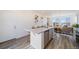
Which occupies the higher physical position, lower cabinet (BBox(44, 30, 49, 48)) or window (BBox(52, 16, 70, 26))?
window (BBox(52, 16, 70, 26))

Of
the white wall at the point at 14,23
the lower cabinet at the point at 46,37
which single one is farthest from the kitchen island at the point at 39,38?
the white wall at the point at 14,23

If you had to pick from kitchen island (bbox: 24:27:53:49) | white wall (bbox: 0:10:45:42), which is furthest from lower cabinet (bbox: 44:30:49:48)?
white wall (bbox: 0:10:45:42)

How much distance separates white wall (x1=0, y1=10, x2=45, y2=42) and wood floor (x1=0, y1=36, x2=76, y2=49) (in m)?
0.11

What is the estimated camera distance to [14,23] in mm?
2223

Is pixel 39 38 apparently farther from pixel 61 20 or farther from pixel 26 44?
pixel 61 20

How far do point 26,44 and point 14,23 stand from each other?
536 mm

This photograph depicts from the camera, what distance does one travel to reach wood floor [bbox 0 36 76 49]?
2188mm

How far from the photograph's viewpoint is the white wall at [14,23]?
7.09 ft

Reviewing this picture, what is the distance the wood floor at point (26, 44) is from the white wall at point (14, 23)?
108mm

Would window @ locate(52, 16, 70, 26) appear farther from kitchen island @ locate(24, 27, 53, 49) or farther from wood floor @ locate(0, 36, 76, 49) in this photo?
wood floor @ locate(0, 36, 76, 49)
